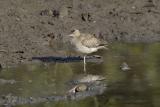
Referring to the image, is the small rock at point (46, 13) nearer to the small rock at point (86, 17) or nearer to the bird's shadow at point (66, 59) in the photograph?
the small rock at point (86, 17)

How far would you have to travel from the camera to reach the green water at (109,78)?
36.9ft

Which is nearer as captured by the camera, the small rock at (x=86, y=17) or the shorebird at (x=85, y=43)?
the shorebird at (x=85, y=43)

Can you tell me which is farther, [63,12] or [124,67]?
[63,12]

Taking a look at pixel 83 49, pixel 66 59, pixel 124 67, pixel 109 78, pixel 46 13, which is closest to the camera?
pixel 109 78

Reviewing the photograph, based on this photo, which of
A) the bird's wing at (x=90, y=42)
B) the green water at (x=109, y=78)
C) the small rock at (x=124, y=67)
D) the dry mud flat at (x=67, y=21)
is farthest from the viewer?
the dry mud flat at (x=67, y=21)

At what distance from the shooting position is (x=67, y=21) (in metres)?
18.1

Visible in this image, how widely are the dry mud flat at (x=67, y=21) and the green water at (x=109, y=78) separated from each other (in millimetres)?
1309

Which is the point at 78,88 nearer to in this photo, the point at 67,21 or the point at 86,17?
the point at 67,21

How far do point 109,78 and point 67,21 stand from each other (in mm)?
5420

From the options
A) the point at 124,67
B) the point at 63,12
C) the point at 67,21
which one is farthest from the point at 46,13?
the point at 124,67

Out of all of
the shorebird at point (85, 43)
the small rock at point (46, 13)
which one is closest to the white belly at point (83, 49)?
the shorebird at point (85, 43)

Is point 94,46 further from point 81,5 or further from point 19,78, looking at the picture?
point 81,5

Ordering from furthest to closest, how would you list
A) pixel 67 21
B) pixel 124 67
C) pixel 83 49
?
1. pixel 67 21
2. pixel 83 49
3. pixel 124 67

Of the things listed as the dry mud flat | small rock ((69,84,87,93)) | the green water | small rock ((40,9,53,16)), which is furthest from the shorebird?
small rock ((40,9,53,16))
